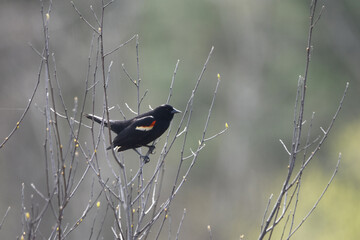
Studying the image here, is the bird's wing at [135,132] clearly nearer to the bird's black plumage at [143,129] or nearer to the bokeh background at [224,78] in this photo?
the bird's black plumage at [143,129]

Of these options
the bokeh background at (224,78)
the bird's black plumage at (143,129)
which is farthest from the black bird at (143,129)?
the bokeh background at (224,78)

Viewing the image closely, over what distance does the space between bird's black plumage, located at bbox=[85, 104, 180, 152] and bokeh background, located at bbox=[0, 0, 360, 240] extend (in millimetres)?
11953

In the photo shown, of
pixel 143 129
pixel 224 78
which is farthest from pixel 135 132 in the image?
pixel 224 78

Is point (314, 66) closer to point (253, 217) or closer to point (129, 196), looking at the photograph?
point (253, 217)

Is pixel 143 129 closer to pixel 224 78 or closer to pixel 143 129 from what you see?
pixel 143 129

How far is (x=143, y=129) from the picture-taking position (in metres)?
6.09

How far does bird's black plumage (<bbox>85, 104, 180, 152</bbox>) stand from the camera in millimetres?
5996

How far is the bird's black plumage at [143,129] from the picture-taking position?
600 cm

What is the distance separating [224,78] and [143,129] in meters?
22.9

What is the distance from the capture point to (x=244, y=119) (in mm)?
27328

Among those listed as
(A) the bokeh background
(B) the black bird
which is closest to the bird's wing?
(B) the black bird

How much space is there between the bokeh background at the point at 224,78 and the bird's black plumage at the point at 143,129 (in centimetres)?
1195

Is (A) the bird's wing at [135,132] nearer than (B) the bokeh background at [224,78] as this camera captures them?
Yes

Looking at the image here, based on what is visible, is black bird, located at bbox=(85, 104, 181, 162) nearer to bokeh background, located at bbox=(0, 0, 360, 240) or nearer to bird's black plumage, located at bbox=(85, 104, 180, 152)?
bird's black plumage, located at bbox=(85, 104, 180, 152)
